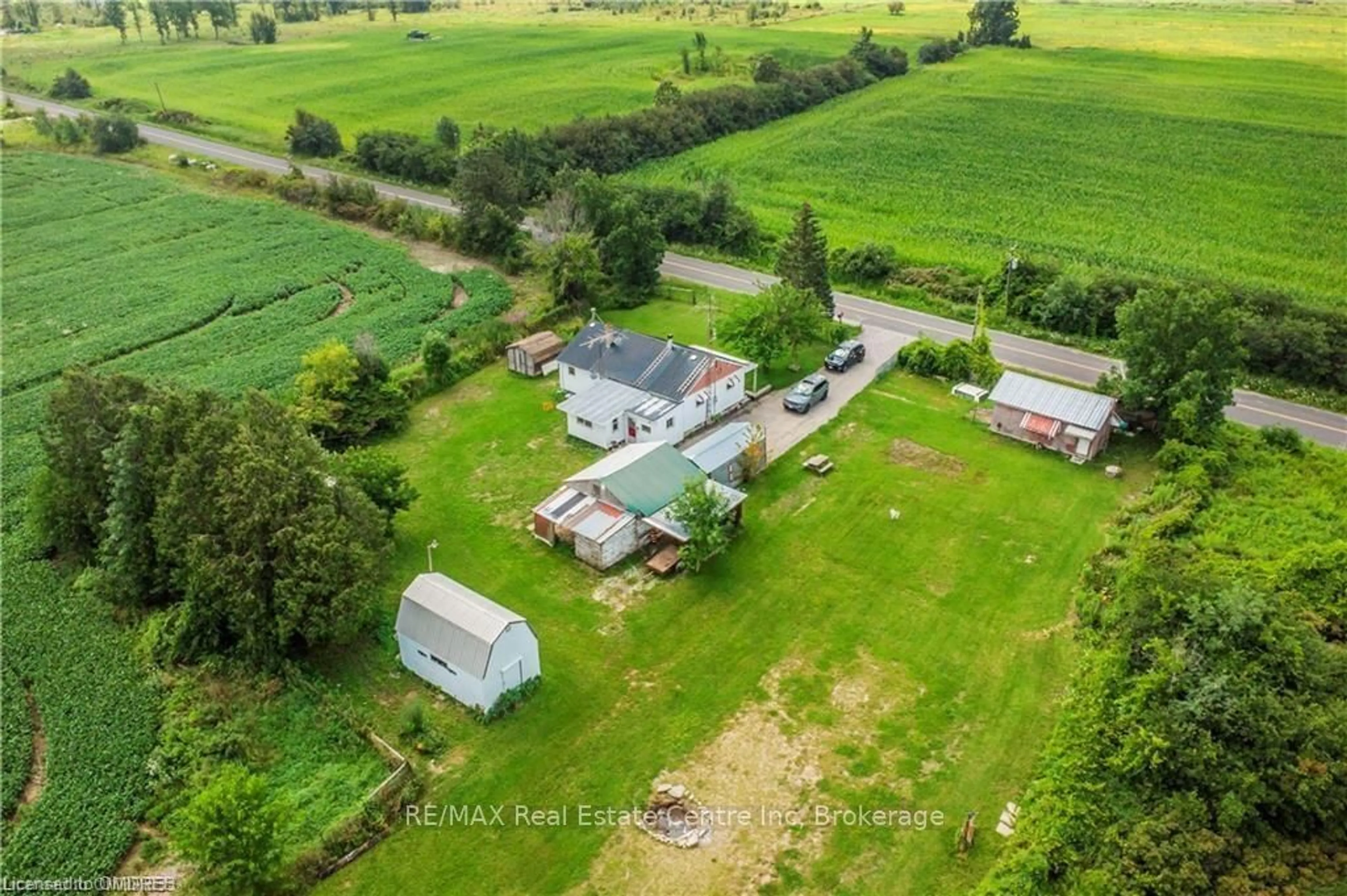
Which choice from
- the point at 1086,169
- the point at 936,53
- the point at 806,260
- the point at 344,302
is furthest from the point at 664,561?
the point at 936,53

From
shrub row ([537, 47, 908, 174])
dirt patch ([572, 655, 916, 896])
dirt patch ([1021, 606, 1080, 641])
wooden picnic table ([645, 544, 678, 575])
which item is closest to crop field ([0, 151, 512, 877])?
dirt patch ([572, 655, 916, 896])

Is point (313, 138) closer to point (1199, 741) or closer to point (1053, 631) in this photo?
point (1053, 631)

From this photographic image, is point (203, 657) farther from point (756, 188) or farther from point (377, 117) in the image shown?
point (377, 117)

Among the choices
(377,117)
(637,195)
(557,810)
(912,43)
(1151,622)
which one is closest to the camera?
(557,810)

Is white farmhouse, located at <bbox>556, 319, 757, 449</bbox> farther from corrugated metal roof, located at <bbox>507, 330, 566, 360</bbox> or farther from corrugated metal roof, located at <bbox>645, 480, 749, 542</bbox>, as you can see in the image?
corrugated metal roof, located at <bbox>645, 480, 749, 542</bbox>

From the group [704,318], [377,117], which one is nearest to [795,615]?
[704,318]

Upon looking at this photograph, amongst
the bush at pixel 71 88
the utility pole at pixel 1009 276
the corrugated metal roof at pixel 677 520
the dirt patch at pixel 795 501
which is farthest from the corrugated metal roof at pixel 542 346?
the bush at pixel 71 88
